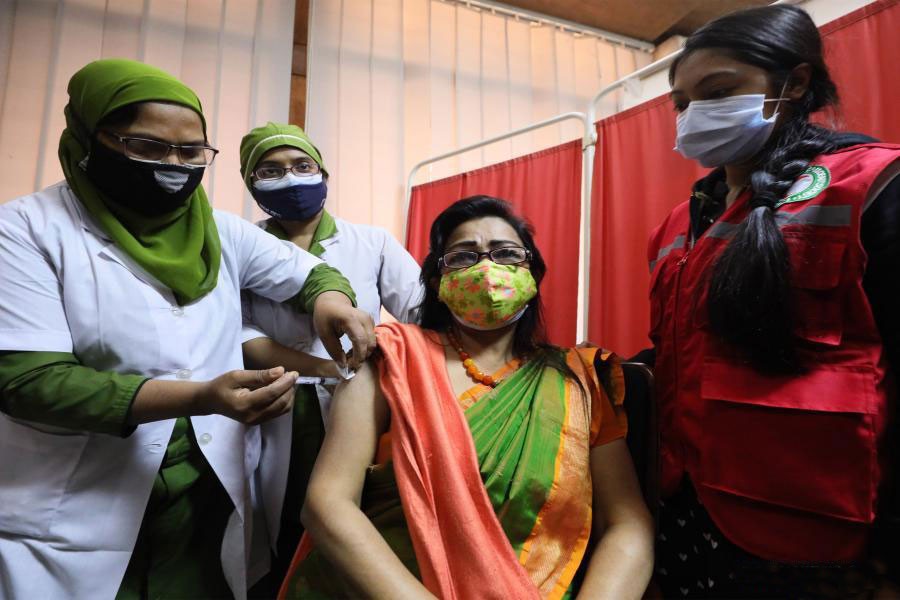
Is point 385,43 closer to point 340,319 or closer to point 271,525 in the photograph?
point 340,319

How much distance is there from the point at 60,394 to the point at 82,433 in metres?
0.15

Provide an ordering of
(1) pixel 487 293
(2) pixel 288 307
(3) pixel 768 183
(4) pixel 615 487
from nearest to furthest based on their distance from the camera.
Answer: (3) pixel 768 183 → (4) pixel 615 487 → (1) pixel 487 293 → (2) pixel 288 307

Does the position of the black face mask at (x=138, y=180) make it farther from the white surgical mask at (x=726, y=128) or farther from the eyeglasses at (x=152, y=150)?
the white surgical mask at (x=726, y=128)

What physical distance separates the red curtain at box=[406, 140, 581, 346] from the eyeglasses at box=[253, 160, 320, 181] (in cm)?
89

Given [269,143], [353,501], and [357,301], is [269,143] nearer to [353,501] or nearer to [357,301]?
[357,301]

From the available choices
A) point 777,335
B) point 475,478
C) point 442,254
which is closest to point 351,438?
point 475,478

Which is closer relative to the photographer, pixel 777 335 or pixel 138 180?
pixel 777 335

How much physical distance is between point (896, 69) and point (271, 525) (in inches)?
78.6

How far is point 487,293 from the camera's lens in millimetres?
1272

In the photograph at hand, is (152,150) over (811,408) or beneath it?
over

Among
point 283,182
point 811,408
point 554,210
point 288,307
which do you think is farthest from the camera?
point 554,210

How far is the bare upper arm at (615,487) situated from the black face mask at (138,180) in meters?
1.04

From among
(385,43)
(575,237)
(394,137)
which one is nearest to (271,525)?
(575,237)

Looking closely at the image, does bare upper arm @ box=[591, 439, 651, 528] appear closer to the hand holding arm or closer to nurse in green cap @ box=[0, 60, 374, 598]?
the hand holding arm
